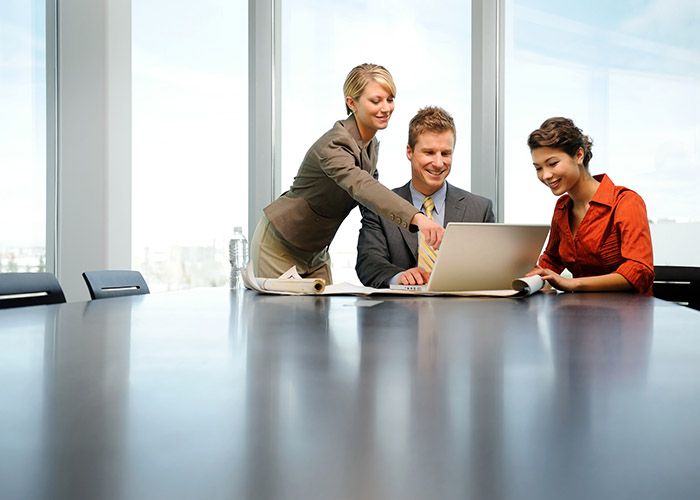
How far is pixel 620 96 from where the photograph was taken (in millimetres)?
3754

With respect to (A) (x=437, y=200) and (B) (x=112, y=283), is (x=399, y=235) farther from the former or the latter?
(B) (x=112, y=283)

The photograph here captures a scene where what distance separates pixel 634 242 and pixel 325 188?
1.01 m

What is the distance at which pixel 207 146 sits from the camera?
176 inches

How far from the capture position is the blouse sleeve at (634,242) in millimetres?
1947

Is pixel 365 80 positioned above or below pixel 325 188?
above

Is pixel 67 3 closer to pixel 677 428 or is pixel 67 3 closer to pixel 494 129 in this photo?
pixel 494 129

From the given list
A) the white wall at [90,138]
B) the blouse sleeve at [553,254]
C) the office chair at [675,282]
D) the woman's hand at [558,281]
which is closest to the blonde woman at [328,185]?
the woman's hand at [558,281]

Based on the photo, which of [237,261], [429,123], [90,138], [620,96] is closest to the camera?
[429,123]

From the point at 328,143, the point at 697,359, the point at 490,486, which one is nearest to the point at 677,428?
the point at 490,486

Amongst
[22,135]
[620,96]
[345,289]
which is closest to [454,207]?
[345,289]

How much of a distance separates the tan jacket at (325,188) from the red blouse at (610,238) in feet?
2.29

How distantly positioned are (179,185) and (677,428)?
4.27 metres

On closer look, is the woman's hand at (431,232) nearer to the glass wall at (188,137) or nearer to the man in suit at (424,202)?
the man in suit at (424,202)

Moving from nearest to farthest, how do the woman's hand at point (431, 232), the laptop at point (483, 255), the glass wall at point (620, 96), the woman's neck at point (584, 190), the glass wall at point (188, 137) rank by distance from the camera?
the laptop at point (483, 255) < the woman's hand at point (431, 232) < the woman's neck at point (584, 190) < the glass wall at point (620, 96) < the glass wall at point (188, 137)
